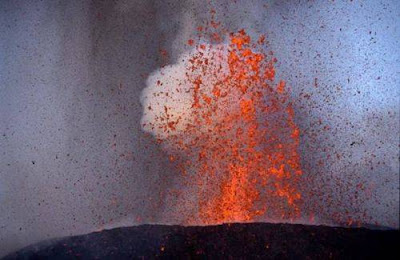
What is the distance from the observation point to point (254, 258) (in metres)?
4.97

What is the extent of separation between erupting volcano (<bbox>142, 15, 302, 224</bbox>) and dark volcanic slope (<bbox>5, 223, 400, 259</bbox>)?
681 mm

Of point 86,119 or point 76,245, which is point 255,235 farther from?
point 86,119

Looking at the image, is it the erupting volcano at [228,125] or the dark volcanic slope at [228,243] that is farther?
the erupting volcano at [228,125]

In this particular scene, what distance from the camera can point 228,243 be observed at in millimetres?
5176

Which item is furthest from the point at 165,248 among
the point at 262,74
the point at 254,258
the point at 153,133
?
the point at 262,74

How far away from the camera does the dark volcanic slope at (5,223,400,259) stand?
499 cm

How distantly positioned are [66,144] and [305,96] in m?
3.65

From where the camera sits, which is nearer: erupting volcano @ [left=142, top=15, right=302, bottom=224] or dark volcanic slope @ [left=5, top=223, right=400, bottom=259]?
dark volcanic slope @ [left=5, top=223, right=400, bottom=259]

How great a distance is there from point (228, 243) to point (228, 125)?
1.80m

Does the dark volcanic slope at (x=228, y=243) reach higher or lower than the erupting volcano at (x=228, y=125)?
lower

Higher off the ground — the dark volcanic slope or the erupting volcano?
the erupting volcano

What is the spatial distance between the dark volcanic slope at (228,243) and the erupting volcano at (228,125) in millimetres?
681

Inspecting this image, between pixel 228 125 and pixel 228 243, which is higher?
pixel 228 125

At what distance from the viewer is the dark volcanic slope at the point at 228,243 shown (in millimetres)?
4992
